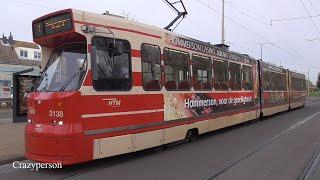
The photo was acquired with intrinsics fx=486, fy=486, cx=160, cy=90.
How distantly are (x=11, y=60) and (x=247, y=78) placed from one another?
4422 centimetres

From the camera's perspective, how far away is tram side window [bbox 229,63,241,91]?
61.3 ft

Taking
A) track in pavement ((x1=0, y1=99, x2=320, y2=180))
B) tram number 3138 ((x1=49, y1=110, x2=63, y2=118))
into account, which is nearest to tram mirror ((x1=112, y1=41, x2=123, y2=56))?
tram number 3138 ((x1=49, y1=110, x2=63, y2=118))

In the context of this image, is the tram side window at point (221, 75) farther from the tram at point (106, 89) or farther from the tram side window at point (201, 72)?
the tram at point (106, 89)

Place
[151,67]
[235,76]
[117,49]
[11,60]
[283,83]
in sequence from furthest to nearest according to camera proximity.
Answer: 1. [11,60]
2. [283,83]
3. [235,76]
4. [151,67]
5. [117,49]

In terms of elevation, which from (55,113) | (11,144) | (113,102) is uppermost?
(113,102)

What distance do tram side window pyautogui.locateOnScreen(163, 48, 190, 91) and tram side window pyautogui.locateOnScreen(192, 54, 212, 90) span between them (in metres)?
0.58

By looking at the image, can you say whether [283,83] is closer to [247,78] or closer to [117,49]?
[247,78]

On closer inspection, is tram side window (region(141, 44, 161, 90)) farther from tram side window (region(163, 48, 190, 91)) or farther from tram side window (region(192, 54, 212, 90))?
tram side window (region(192, 54, 212, 90))

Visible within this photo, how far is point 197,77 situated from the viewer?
15.0 meters

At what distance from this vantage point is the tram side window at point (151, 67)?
1179cm

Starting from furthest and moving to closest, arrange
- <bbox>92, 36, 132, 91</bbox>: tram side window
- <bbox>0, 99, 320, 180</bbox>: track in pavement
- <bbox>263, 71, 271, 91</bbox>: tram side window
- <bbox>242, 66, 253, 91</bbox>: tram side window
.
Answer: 1. <bbox>263, 71, 271, 91</bbox>: tram side window
2. <bbox>242, 66, 253, 91</bbox>: tram side window
3. <bbox>92, 36, 132, 91</bbox>: tram side window
4. <bbox>0, 99, 320, 180</bbox>: track in pavement

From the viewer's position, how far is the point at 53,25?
10555 mm

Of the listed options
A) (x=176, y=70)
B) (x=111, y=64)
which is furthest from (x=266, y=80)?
(x=111, y=64)

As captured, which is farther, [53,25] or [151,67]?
[151,67]
